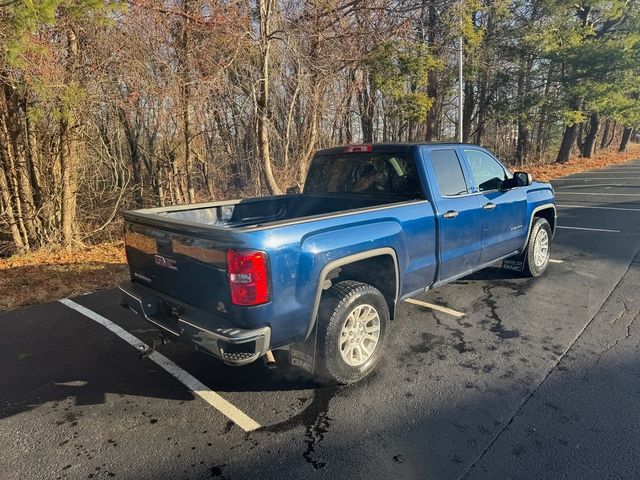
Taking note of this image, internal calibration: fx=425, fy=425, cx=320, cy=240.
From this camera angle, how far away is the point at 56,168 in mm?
9211

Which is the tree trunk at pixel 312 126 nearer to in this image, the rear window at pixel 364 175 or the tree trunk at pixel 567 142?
the rear window at pixel 364 175

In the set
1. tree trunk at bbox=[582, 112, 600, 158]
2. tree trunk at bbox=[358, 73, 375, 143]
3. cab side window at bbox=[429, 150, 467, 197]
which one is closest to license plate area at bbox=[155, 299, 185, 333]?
cab side window at bbox=[429, 150, 467, 197]

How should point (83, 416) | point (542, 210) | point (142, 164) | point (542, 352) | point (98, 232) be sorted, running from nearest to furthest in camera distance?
point (83, 416)
point (542, 352)
point (542, 210)
point (98, 232)
point (142, 164)

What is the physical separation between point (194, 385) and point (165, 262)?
40.4 inches

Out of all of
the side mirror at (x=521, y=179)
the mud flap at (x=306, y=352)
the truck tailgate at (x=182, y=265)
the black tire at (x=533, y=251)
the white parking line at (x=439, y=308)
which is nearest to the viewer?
the truck tailgate at (x=182, y=265)

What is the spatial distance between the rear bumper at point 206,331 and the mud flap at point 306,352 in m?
0.44

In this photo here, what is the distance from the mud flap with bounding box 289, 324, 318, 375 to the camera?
10.2ft

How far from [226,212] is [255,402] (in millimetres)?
2099

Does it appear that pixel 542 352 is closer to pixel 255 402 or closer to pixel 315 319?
pixel 315 319

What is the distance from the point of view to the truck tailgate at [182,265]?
279 cm

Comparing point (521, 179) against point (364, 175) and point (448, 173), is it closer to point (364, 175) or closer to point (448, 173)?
point (448, 173)

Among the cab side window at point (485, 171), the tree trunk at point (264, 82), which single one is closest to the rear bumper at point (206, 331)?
the cab side window at point (485, 171)

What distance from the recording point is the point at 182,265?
305 cm

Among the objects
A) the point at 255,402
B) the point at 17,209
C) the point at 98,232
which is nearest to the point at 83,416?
the point at 255,402
